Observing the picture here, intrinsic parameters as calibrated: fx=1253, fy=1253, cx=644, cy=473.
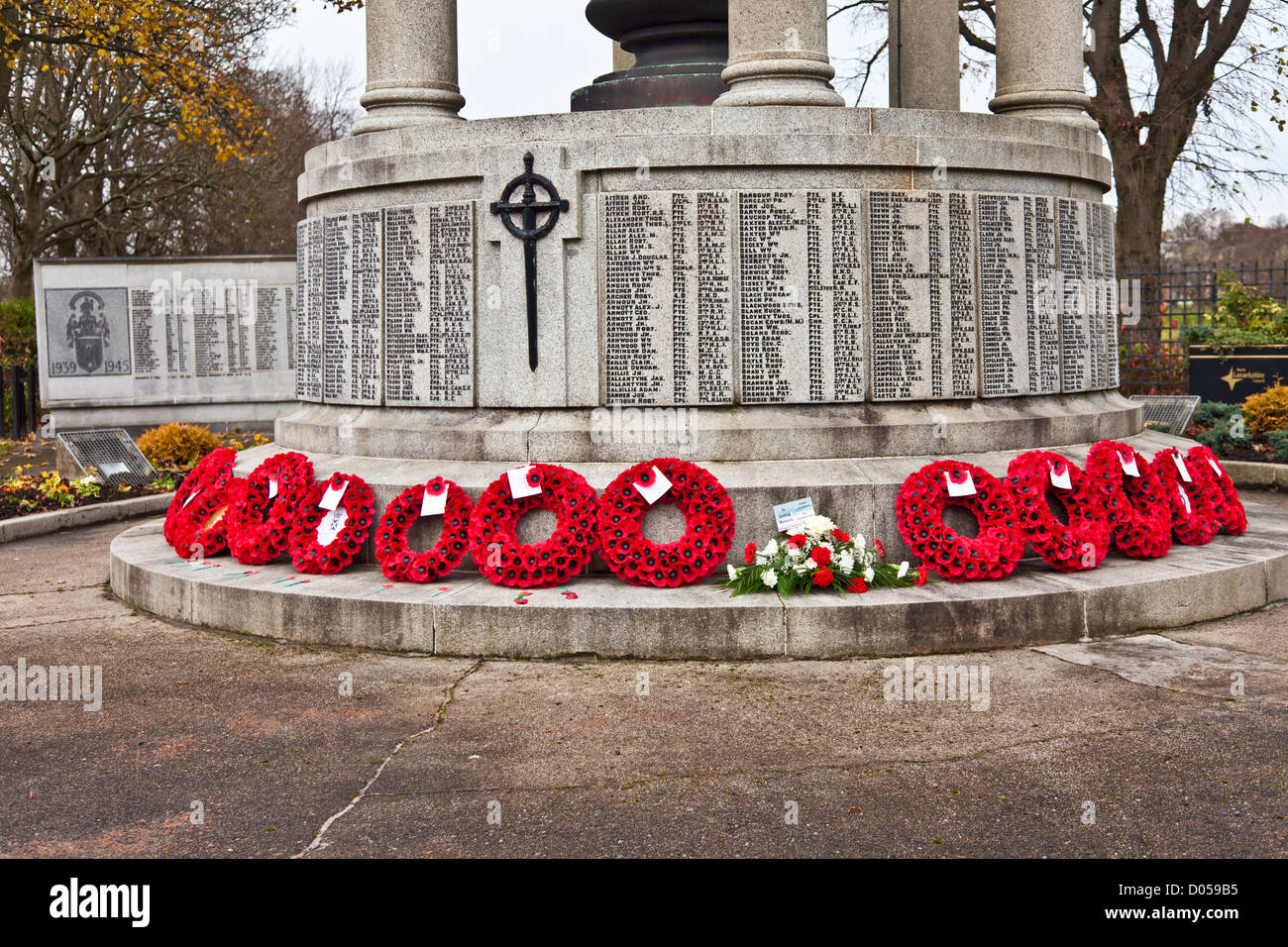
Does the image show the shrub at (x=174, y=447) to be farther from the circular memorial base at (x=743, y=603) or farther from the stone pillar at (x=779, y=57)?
the stone pillar at (x=779, y=57)

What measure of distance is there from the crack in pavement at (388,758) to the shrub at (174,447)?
33.9 ft

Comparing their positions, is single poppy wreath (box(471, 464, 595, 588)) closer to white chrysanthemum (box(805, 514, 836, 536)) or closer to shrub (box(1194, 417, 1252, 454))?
white chrysanthemum (box(805, 514, 836, 536))

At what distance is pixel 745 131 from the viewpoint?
9062mm

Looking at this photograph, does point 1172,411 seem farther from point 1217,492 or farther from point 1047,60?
point 1217,492

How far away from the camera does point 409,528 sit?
869 centimetres

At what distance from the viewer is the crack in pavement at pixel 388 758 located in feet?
15.5

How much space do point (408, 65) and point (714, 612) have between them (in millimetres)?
5731

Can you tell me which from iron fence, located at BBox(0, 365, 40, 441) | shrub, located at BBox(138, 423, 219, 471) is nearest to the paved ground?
shrub, located at BBox(138, 423, 219, 471)

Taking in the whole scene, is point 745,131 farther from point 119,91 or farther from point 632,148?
point 119,91

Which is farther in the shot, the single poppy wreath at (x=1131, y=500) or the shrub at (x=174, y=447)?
the shrub at (x=174, y=447)

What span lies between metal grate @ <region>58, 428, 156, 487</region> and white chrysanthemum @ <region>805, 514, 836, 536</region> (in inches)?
388

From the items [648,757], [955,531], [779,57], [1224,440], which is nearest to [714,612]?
[648,757]

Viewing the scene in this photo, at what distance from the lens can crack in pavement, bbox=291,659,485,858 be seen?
4715 mm

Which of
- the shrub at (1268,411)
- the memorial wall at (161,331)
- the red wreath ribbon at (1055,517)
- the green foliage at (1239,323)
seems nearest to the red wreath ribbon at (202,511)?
the red wreath ribbon at (1055,517)
